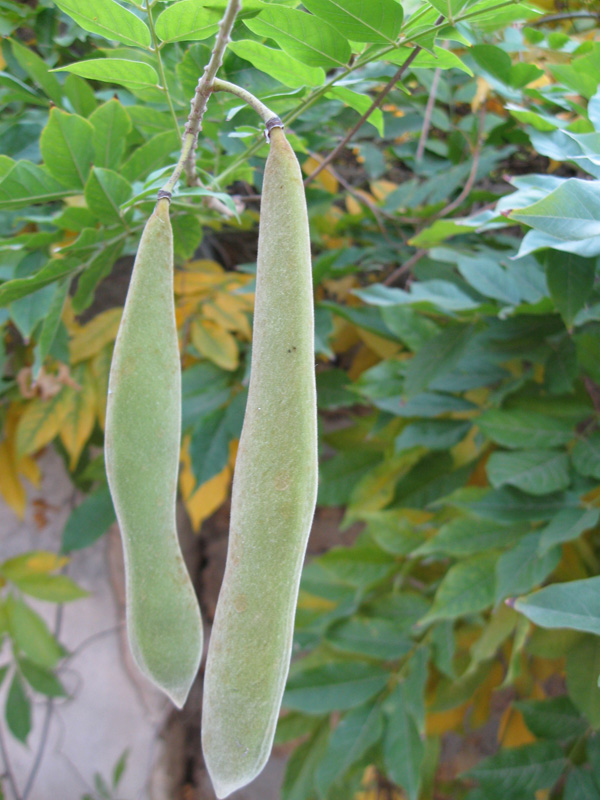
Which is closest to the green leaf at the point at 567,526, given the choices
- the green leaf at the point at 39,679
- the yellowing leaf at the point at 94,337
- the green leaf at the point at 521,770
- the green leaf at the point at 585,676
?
the green leaf at the point at 585,676

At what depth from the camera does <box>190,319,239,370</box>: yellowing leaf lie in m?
0.82

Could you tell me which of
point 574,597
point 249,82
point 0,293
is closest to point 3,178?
point 0,293

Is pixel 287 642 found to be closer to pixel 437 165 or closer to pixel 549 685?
pixel 437 165

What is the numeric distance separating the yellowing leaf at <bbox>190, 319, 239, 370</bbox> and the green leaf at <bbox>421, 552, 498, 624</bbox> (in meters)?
0.37

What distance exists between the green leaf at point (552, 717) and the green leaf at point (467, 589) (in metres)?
0.15

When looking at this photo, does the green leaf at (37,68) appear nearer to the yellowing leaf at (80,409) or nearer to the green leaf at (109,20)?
the green leaf at (109,20)

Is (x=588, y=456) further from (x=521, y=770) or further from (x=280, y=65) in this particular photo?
(x=280, y=65)

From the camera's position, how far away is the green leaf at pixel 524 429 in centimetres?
66

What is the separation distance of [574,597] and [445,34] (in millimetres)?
384

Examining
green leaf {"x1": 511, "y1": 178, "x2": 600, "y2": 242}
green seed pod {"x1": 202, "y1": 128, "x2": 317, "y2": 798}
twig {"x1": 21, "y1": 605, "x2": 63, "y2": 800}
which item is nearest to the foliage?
green leaf {"x1": 511, "y1": 178, "x2": 600, "y2": 242}

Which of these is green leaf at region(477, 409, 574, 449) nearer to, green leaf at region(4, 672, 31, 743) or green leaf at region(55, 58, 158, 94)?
green leaf at region(55, 58, 158, 94)

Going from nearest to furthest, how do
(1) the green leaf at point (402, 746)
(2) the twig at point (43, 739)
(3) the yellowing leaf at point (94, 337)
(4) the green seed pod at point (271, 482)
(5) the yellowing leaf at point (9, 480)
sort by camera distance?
1. (4) the green seed pod at point (271, 482)
2. (1) the green leaf at point (402, 746)
3. (3) the yellowing leaf at point (94, 337)
4. (5) the yellowing leaf at point (9, 480)
5. (2) the twig at point (43, 739)

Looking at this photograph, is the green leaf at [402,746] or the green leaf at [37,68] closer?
the green leaf at [37,68]

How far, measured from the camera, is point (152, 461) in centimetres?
36
